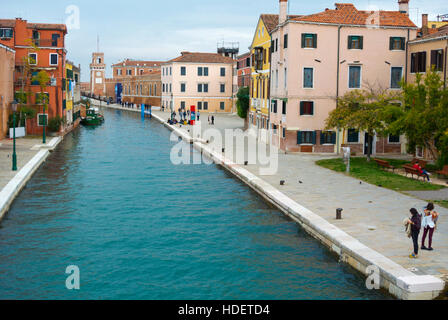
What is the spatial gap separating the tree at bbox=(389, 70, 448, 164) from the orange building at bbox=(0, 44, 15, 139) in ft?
102

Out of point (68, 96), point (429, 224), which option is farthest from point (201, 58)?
point (429, 224)

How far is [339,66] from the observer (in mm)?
37750

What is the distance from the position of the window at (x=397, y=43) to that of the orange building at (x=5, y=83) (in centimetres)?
3016

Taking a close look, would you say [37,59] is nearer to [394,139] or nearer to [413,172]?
[394,139]

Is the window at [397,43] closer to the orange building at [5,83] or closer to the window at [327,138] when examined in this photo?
the window at [327,138]

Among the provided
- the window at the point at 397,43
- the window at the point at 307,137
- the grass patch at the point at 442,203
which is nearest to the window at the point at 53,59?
the window at the point at 307,137

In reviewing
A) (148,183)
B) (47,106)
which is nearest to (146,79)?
(47,106)

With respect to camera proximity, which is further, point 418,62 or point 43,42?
point 43,42

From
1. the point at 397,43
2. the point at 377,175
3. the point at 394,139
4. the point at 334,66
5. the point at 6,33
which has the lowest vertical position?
the point at 377,175

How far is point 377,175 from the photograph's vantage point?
28.2 m

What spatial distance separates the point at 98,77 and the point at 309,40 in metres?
126

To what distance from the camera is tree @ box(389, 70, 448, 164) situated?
26.9m
